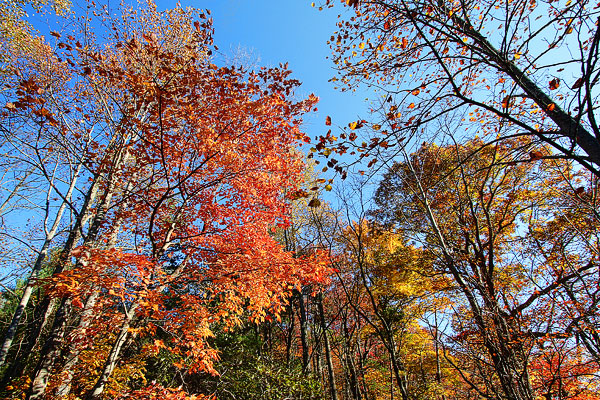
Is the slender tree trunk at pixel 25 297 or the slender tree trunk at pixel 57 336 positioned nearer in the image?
the slender tree trunk at pixel 57 336

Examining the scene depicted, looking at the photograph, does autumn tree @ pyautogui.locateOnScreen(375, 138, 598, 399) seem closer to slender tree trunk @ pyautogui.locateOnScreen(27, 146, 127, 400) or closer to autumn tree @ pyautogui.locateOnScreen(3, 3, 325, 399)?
autumn tree @ pyautogui.locateOnScreen(3, 3, 325, 399)

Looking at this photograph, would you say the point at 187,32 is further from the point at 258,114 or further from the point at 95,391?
the point at 95,391

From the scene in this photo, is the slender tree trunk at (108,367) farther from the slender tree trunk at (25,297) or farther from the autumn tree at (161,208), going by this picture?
the slender tree trunk at (25,297)

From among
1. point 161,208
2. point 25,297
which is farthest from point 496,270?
point 25,297

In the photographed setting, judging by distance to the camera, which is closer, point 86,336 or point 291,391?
point 86,336

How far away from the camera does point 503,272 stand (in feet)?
26.7

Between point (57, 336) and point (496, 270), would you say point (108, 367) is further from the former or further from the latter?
point (496, 270)

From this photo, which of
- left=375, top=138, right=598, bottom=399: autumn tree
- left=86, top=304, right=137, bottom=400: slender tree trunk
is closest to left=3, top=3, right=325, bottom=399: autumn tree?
Answer: left=86, top=304, right=137, bottom=400: slender tree trunk

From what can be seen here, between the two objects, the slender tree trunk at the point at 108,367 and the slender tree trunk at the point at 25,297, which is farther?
the slender tree trunk at the point at 25,297

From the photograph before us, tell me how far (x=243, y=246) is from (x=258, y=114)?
2.82 m

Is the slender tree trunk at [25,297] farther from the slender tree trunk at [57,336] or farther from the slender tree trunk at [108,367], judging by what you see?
the slender tree trunk at [108,367]

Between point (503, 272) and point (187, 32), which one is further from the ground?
point (187, 32)

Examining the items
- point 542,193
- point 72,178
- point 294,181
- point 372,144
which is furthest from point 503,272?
point 72,178

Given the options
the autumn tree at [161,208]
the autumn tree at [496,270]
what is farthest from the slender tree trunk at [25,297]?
the autumn tree at [496,270]
